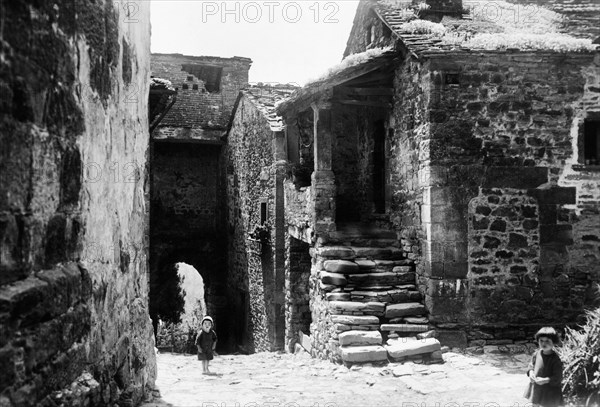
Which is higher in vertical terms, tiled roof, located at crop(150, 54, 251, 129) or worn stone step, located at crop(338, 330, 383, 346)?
tiled roof, located at crop(150, 54, 251, 129)

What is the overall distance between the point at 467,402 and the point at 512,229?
3.45 m

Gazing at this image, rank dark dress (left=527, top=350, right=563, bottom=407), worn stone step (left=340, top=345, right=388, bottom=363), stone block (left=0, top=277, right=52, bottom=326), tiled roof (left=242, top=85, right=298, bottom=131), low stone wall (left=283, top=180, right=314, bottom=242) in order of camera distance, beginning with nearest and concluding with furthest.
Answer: stone block (left=0, top=277, right=52, bottom=326) → dark dress (left=527, top=350, right=563, bottom=407) → worn stone step (left=340, top=345, right=388, bottom=363) → low stone wall (left=283, top=180, right=314, bottom=242) → tiled roof (left=242, top=85, right=298, bottom=131)

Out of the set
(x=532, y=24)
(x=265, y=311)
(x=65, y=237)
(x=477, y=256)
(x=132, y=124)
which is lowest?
Answer: (x=265, y=311)

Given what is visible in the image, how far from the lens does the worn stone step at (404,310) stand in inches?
348

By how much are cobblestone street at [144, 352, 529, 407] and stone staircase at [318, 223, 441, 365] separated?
0.25 m

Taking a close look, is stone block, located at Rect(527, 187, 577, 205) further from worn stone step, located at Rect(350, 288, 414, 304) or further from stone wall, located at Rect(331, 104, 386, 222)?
stone wall, located at Rect(331, 104, 386, 222)

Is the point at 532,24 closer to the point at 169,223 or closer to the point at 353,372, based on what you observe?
the point at 353,372

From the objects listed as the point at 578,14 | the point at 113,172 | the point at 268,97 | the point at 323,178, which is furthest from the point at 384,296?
the point at 268,97

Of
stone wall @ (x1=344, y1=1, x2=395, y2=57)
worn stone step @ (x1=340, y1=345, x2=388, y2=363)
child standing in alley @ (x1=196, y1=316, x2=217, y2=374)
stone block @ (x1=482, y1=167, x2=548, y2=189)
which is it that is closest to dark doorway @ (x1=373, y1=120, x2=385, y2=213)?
stone wall @ (x1=344, y1=1, x2=395, y2=57)

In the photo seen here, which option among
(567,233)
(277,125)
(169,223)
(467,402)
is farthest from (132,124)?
(169,223)

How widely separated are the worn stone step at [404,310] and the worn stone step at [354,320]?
26 cm

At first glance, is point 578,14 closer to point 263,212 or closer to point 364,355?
point 364,355

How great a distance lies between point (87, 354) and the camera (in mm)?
3277

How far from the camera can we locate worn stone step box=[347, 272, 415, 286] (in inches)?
368
